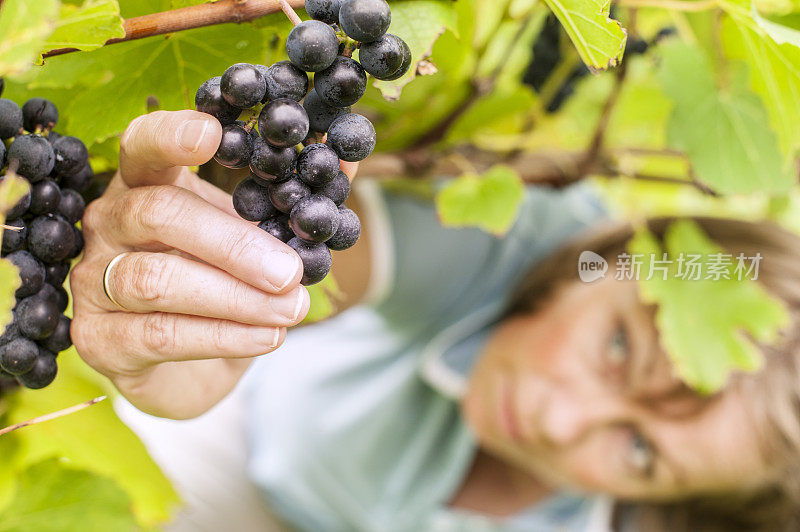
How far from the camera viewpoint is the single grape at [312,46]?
0.29 metres

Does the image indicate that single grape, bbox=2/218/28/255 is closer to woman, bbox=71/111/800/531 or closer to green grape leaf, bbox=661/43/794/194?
woman, bbox=71/111/800/531

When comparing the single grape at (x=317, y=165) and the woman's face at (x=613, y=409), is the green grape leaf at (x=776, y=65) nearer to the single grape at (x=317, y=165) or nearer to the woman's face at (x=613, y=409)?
the single grape at (x=317, y=165)

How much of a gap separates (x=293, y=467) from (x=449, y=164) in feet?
3.37

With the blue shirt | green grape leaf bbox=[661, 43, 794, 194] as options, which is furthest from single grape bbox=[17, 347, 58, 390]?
the blue shirt

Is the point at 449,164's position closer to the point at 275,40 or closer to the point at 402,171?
the point at 402,171

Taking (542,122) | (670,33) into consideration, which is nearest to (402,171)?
(542,122)

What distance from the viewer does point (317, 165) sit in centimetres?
30

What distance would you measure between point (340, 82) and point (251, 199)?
0.08 meters

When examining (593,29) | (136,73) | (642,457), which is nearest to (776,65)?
(593,29)

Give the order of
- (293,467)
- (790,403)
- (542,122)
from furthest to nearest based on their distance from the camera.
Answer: (293,467) < (790,403) < (542,122)

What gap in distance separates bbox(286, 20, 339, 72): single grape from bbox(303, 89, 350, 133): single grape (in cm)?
3

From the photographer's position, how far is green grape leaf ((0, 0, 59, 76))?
260mm

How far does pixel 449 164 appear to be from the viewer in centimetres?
78

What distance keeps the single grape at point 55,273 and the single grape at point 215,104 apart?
0.18m
